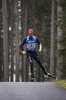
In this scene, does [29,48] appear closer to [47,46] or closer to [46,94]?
[46,94]

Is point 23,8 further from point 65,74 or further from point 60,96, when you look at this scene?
A: point 60,96

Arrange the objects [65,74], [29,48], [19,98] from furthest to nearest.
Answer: [65,74]
[29,48]
[19,98]

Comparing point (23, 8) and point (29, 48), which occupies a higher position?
A: point (23, 8)

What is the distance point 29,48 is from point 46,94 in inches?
193

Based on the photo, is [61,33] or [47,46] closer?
[61,33]

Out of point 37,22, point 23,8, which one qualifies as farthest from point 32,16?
point 23,8

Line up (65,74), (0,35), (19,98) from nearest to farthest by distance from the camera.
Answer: (19,98)
(65,74)
(0,35)

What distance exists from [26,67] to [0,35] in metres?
5.73

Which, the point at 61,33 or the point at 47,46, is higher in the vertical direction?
the point at 61,33

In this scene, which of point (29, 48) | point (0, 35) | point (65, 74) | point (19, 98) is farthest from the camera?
point (0, 35)

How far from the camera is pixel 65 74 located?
1591 centimetres

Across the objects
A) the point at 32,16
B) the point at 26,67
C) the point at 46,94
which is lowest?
the point at 26,67

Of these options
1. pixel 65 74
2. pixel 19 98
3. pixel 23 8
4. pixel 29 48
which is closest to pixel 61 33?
pixel 65 74

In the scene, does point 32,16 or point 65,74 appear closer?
point 65,74
